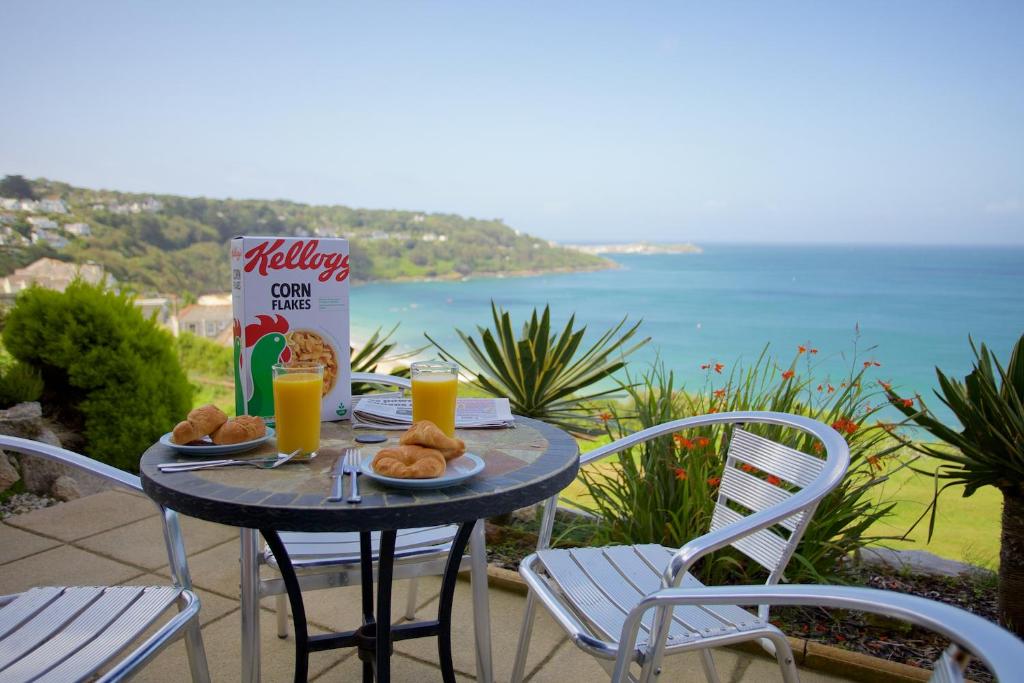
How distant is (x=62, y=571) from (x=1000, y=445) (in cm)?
334

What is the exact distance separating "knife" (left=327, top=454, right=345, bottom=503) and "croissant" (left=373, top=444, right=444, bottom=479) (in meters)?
0.06

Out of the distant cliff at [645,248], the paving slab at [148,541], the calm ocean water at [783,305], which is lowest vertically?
the calm ocean water at [783,305]

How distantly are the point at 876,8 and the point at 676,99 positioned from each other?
51.7 feet

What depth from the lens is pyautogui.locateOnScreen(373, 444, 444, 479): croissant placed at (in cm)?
106

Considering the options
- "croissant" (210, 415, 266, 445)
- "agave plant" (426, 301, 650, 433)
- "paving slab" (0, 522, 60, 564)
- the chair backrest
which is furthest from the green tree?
the chair backrest

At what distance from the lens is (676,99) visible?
4459 centimetres

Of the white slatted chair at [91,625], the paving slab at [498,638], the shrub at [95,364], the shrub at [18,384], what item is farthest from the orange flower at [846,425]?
the shrub at [18,384]

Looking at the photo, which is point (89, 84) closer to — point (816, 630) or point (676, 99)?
point (816, 630)

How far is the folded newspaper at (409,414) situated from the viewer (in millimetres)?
1536

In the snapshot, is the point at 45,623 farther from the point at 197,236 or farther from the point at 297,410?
the point at 197,236

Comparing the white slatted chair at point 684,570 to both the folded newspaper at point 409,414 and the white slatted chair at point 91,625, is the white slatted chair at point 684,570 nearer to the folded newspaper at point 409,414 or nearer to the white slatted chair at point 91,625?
the folded newspaper at point 409,414

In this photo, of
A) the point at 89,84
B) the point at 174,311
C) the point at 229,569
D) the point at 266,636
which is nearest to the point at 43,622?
the point at 266,636

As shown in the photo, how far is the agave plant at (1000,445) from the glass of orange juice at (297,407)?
1.93 m

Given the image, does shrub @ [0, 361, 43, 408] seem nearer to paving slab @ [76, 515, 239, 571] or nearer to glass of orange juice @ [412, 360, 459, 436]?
paving slab @ [76, 515, 239, 571]
